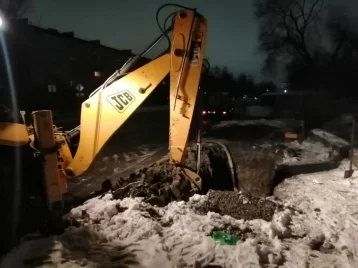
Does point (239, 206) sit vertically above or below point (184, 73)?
below

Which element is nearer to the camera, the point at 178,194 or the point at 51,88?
the point at 178,194

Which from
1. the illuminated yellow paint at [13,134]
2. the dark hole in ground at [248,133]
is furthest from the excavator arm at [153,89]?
the dark hole in ground at [248,133]

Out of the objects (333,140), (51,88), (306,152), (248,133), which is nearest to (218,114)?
(248,133)

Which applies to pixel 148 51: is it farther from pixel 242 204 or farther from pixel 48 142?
pixel 242 204

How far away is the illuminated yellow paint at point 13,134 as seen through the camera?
528cm

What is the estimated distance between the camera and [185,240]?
586cm

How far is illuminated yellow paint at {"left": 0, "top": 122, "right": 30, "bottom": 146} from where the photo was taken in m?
5.28

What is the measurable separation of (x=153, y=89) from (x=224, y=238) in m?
2.74

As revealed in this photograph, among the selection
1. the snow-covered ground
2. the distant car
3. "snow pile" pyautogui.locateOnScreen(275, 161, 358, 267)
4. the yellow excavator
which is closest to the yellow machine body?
the yellow excavator

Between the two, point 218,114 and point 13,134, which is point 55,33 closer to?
point 218,114

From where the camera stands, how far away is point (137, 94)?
7113 millimetres

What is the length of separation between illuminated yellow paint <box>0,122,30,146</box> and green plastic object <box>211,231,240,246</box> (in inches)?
112

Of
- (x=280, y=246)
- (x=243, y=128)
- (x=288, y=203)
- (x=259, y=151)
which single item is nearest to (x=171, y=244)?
Result: (x=280, y=246)

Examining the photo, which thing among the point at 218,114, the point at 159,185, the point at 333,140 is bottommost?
the point at 159,185
